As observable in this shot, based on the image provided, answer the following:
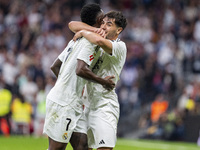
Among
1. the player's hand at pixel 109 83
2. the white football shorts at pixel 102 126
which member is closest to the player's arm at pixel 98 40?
the player's hand at pixel 109 83

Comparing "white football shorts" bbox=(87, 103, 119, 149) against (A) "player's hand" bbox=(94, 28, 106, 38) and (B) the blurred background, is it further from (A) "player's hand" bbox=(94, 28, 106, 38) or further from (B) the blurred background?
(B) the blurred background

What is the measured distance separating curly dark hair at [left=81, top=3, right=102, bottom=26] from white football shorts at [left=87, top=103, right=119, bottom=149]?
1.19 m

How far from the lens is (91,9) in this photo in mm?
6375

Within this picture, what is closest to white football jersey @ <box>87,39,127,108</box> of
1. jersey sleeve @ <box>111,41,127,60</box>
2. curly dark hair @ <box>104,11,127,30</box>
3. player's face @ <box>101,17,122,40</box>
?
jersey sleeve @ <box>111,41,127,60</box>

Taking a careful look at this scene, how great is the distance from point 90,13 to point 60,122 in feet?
5.06

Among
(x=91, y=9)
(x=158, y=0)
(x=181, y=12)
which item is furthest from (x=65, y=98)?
(x=158, y=0)

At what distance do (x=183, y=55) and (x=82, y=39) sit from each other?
12.2 m

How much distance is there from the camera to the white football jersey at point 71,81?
6191 mm

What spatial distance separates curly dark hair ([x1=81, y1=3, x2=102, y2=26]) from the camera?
6.39 metres

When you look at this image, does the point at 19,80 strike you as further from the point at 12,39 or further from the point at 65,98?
the point at 65,98

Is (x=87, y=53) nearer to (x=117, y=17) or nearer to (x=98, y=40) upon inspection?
(x=98, y=40)

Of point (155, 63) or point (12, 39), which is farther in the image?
point (12, 39)

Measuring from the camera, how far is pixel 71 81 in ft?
20.5

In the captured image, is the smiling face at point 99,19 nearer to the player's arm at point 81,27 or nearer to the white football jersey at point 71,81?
the player's arm at point 81,27
